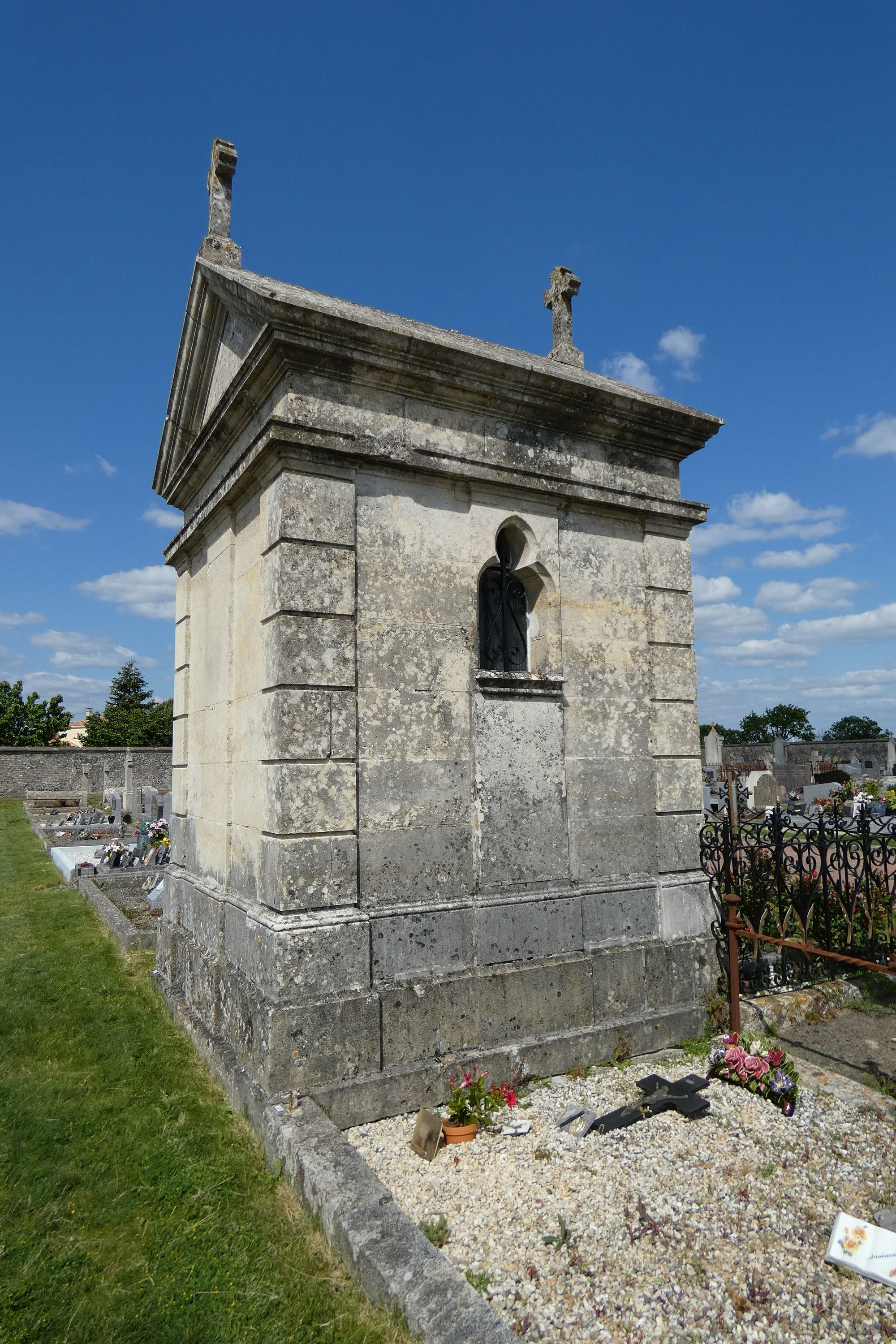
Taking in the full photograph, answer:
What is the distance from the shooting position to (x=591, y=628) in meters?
5.63

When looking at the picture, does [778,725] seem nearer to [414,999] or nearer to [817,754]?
[817,754]

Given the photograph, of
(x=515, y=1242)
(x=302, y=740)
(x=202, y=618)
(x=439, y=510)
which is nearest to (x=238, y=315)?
(x=439, y=510)

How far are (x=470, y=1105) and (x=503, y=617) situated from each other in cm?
313

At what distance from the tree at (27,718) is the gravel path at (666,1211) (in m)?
48.2

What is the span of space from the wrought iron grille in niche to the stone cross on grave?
9.12 ft

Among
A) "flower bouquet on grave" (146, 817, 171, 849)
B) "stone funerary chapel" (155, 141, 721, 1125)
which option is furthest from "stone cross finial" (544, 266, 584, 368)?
"flower bouquet on grave" (146, 817, 171, 849)

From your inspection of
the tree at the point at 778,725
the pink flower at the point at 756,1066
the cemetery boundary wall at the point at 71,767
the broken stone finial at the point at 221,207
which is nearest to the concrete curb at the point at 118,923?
the pink flower at the point at 756,1066

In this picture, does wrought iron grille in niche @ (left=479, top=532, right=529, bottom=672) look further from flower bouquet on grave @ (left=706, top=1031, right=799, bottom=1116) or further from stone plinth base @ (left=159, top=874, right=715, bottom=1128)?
flower bouquet on grave @ (left=706, top=1031, right=799, bottom=1116)

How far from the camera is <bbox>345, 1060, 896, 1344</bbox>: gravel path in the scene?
2857 millimetres

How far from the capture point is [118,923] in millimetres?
9047

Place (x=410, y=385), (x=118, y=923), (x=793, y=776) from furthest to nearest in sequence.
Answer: (x=793, y=776)
(x=118, y=923)
(x=410, y=385)

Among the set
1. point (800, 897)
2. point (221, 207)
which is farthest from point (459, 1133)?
point (221, 207)

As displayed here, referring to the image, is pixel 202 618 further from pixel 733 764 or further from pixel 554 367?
pixel 733 764

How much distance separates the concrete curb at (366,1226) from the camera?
2.56 meters
